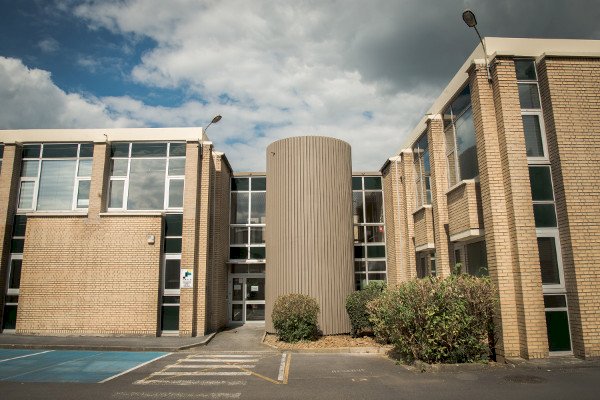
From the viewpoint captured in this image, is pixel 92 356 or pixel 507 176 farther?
pixel 92 356

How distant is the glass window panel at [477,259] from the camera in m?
11.6

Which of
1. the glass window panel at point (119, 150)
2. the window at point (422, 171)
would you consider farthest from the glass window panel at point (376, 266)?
the glass window panel at point (119, 150)

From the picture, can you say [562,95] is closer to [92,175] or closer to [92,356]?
→ [92,356]

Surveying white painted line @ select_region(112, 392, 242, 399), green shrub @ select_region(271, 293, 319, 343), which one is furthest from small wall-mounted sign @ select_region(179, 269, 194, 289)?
white painted line @ select_region(112, 392, 242, 399)

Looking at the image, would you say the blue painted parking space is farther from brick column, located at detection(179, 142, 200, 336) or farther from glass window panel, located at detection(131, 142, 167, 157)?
glass window panel, located at detection(131, 142, 167, 157)

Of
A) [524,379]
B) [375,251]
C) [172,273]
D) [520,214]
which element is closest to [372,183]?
[375,251]

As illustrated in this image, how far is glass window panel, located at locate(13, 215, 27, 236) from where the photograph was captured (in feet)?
55.7

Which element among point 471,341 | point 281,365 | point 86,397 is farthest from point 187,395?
point 471,341

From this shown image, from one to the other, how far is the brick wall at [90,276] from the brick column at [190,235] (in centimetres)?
96

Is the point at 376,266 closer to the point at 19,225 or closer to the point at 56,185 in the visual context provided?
the point at 56,185

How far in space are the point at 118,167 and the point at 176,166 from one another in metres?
2.50

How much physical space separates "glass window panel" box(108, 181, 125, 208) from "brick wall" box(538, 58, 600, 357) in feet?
50.8

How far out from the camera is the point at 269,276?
53.7ft

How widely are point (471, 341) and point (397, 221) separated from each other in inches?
382
